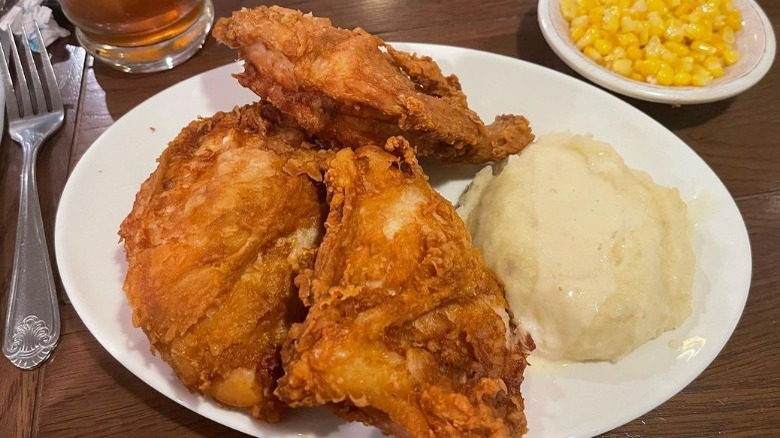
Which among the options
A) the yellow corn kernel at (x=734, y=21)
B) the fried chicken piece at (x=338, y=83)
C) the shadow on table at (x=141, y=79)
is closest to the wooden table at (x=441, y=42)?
the shadow on table at (x=141, y=79)

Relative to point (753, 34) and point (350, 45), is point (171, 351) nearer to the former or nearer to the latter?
point (350, 45)

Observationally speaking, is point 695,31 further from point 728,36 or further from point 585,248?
point 585,248

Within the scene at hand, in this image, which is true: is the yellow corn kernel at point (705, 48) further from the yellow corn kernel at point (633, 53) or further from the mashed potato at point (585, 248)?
the mashed potato at point (585, 248)

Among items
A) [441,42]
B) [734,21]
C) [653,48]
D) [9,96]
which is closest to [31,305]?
[9,96]

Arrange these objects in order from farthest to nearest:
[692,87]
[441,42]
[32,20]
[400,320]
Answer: [441,42] → [32,20] → [692,87] → [400,320]

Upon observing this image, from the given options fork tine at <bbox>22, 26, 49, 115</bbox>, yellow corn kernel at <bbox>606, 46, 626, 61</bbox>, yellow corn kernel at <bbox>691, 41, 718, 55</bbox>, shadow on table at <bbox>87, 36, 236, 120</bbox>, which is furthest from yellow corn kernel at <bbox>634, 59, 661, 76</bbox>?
fork tine at <bbox>22, 26, 49, 115</bbox>
